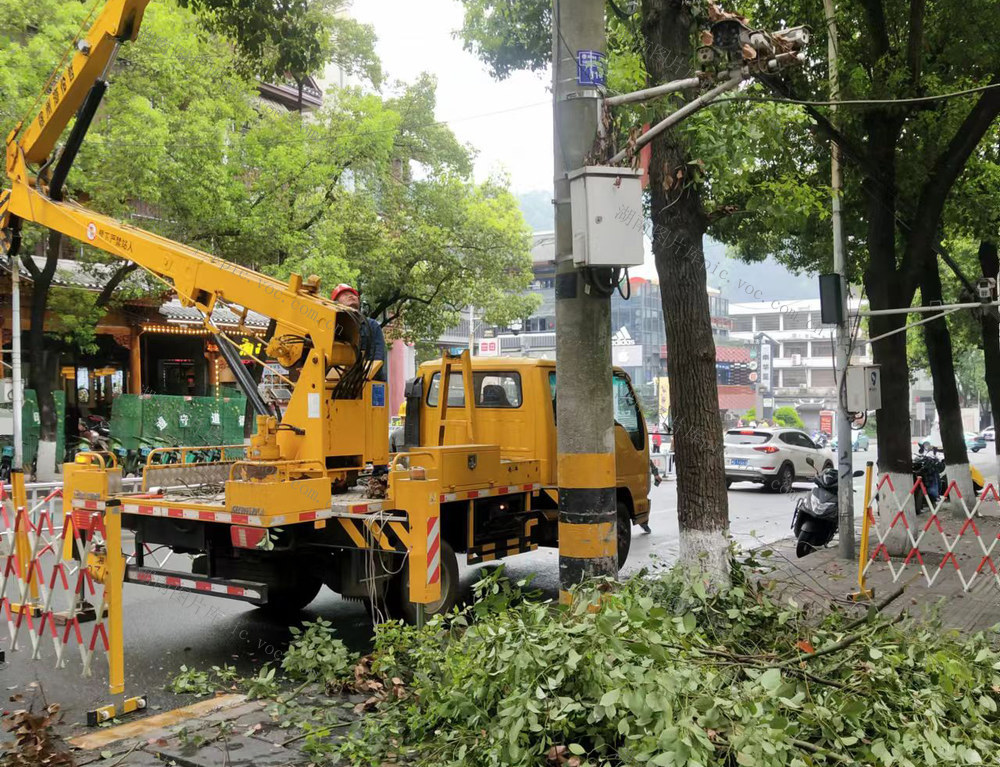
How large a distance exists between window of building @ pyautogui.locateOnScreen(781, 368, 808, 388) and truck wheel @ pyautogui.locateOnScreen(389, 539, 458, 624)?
72.2 metres

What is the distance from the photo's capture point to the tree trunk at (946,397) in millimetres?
15891

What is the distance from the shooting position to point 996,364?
701 inches

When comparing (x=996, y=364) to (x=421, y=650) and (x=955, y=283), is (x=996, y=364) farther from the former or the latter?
(x=421, y=650)

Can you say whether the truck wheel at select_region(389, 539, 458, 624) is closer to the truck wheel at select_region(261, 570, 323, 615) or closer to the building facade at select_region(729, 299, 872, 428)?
the truck wheel at select_region(261, 570, 323, 615)

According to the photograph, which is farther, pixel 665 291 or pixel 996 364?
pixel 996 364

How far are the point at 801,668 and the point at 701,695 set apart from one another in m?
0.83

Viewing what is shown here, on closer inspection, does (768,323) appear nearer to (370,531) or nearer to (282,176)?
(282,176)

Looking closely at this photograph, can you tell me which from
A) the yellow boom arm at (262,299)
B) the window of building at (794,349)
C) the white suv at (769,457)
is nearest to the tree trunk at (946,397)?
the white suv at (769,457)

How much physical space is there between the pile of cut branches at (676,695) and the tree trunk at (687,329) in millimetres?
2077

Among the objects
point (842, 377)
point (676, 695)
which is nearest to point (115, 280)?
point (842, 377)

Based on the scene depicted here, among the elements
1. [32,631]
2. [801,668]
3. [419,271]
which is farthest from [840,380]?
[419,271]

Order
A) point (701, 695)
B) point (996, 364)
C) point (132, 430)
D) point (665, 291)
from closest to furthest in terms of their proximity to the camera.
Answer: point (701, 695), point (665, 291), point (996, 364), point (132, 430)

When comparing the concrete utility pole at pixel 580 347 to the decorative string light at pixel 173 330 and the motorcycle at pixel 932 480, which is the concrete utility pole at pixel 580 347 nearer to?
the motorcycle at pixel 932 480

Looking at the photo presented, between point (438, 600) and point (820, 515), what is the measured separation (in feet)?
21.2
